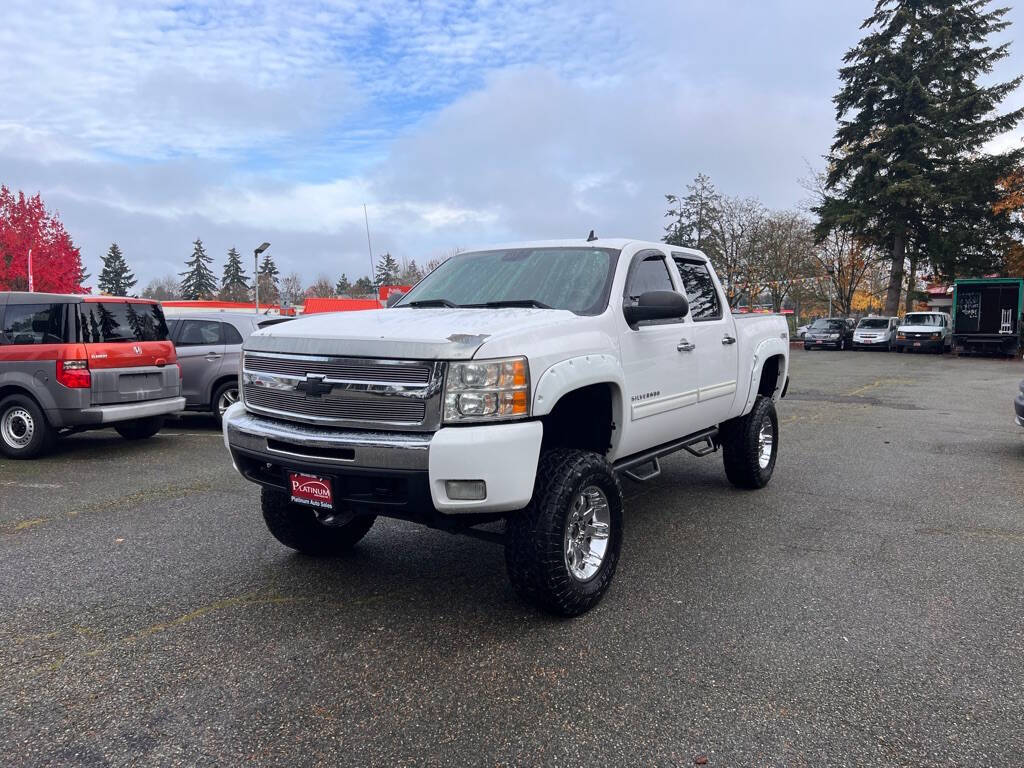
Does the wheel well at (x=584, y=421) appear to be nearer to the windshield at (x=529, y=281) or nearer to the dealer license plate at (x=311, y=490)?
the windshield at (x=529, y=281)

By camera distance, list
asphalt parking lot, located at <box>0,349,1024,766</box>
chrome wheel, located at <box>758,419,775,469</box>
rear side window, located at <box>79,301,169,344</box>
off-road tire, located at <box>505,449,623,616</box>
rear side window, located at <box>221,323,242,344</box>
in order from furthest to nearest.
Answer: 1. rear side window, located at <box>221,323,242,344</box>
2. rear side window, located at <box>79,301,169,344</box>
3. chrome wheel, located at <box>758,419,775,469</box>
4. off-road tire, located at <box>505,449,623,616</box>
5. asphalt parking lot, located at <box>0,349,1024,766</box>

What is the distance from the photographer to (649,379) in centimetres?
449

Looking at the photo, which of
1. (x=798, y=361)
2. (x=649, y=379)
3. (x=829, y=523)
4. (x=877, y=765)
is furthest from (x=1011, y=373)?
(x=877, y=765)

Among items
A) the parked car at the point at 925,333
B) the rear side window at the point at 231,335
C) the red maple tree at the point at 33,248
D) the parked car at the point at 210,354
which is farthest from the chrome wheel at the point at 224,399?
the parked car at the point at 925,333

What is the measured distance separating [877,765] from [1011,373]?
23.1 meters

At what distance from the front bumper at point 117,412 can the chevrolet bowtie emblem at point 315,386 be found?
17.4ft

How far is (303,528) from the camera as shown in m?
4.40

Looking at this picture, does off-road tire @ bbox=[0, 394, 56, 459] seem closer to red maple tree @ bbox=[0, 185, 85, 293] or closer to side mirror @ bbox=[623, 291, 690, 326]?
side mirror @ bbox=[623, 291, 690, 326]

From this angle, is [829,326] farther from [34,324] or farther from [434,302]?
[434,302]

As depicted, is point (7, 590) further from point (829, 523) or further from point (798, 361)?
point (798, 361)

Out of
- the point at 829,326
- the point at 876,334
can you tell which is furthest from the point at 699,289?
the point at 829,326

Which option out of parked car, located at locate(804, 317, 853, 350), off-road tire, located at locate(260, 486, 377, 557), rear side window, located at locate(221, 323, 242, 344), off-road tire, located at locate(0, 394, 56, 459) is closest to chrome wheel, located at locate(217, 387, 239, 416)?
rear side window, located at locate(221, 323, 242, 344)

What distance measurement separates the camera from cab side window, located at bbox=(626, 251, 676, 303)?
15.3 feet

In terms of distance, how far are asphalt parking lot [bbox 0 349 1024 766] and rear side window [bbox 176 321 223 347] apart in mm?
4170
